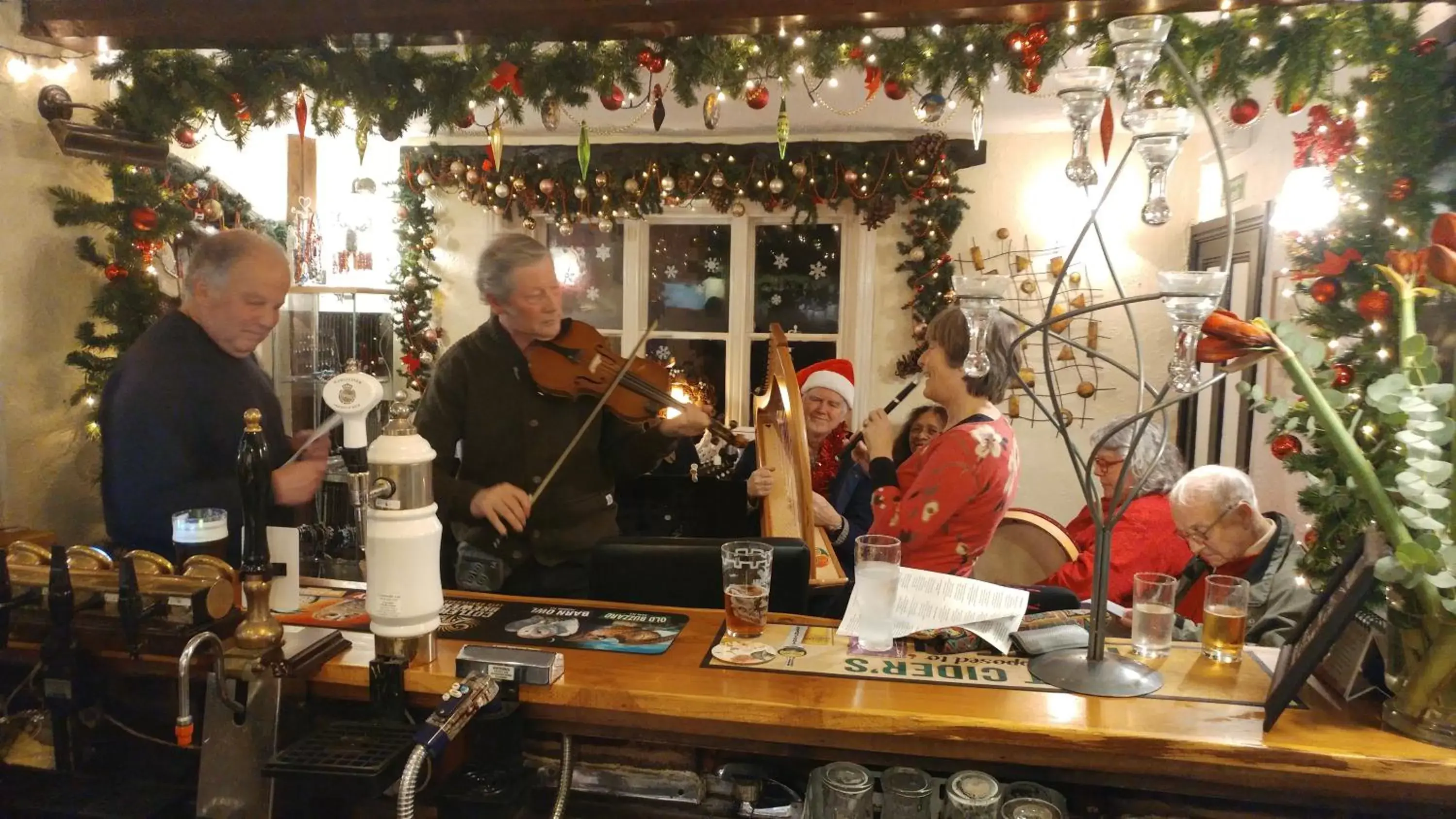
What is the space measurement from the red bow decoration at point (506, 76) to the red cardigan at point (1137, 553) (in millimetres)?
2100

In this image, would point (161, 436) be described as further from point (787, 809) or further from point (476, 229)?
point (476, 229)

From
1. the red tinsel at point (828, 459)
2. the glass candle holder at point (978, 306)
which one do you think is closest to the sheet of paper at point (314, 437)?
the glass candle holder at point (978, 306)

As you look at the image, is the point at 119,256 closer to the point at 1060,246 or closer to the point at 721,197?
the point at 721,197

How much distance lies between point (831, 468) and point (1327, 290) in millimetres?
1890

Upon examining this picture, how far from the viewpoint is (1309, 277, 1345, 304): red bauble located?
182 centimetres

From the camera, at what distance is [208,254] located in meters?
1.93

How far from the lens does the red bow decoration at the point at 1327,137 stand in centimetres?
175

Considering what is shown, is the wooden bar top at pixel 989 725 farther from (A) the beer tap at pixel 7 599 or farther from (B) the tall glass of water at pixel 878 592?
(A) the beer tap at pixel 7 599

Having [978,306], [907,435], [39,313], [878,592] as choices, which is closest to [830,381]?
[907,435]

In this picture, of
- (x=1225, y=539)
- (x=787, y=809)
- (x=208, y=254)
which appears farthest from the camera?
(x=1225, y=539)

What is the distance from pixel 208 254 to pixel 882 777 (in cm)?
180

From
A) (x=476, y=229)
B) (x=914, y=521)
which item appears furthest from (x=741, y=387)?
(x=914, y=521)

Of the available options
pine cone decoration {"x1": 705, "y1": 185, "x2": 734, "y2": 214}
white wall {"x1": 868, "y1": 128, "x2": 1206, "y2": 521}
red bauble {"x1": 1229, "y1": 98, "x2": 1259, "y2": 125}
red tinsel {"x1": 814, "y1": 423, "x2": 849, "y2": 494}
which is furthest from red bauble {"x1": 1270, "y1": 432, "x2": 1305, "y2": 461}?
pine cone decoration {"x1": 705, "y1": 185, "x2": 734, "y2": 214}

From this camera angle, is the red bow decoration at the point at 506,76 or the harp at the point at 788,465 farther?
the red bow decoration at the point at 506,76
